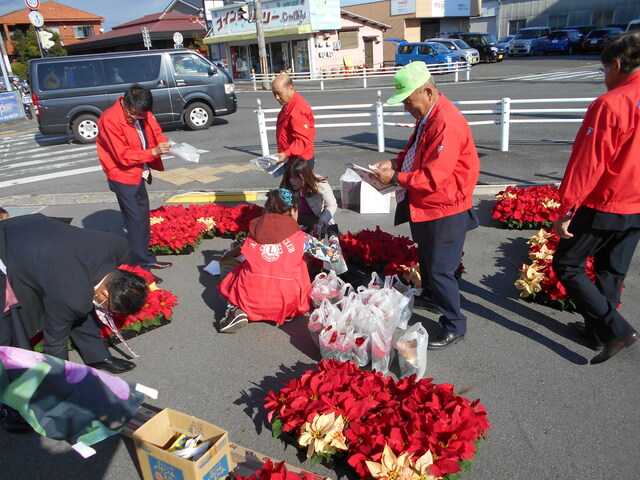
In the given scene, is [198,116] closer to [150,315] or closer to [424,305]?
[150,315]

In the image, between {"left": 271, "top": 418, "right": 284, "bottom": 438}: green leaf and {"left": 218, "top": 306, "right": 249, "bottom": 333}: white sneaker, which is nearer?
{"left": 271, "top": 418, "right": 284, "bottom": 438}: green leaf

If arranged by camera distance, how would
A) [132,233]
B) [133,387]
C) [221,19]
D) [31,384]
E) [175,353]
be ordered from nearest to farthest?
1. [31,384]
2. [133,387]
3. [175,353]
4. [132,233]
5. [221,19]

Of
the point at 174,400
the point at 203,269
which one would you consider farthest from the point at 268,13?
the point at 174,400

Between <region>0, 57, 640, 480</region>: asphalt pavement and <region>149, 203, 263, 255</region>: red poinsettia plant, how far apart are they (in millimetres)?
271

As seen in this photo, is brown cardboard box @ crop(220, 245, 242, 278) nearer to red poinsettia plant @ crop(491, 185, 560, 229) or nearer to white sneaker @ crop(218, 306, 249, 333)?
white sneaker @ crop(218, 306, 249, 333)

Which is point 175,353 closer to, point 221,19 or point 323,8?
point 323,8

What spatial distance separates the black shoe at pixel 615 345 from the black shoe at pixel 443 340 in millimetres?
972

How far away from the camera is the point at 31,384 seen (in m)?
2.54

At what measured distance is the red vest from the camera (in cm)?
427

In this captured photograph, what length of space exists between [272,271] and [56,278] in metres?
1.72

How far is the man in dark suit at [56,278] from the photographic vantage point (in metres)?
3.02

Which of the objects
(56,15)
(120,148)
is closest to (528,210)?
(120,148)

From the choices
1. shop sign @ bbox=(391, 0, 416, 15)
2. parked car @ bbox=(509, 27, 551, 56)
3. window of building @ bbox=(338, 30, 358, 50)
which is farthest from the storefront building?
parked car @ bbox=(509, 27, 551, 56)

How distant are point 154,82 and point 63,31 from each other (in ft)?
174
